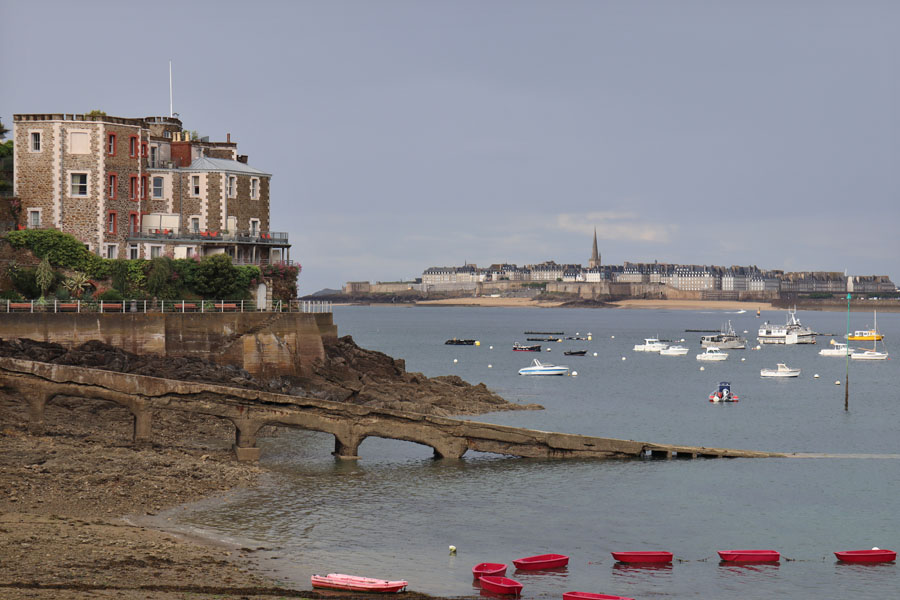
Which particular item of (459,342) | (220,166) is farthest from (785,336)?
(220,166)

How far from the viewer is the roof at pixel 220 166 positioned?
2844 inches

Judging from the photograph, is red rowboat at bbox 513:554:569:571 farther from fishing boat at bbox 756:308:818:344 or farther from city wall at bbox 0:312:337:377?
fishing boat at bbox 756:308:818:344

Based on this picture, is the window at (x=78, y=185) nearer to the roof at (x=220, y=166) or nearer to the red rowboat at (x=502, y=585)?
the roof at (x=220, y=166)

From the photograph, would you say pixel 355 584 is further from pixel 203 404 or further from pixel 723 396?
pixel 723 396

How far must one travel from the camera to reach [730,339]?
472 feet

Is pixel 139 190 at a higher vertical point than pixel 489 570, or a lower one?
higher

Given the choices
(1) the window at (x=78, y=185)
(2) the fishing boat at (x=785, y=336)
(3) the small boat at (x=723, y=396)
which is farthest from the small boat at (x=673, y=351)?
(1) the window at (x=78, y=185)

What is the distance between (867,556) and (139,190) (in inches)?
1995

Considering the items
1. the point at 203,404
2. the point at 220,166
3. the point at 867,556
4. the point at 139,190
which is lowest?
the point at 867,556

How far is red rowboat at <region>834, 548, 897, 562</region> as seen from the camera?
31828 millimetres

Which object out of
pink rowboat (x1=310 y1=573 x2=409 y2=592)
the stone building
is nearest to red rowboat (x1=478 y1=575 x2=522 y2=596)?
pink rowboat (x1=310 y1=573 x2=409 y2=592)

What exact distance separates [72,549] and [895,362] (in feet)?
383

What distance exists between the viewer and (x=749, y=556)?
31.3 meters

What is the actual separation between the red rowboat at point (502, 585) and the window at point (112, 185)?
154 feet
